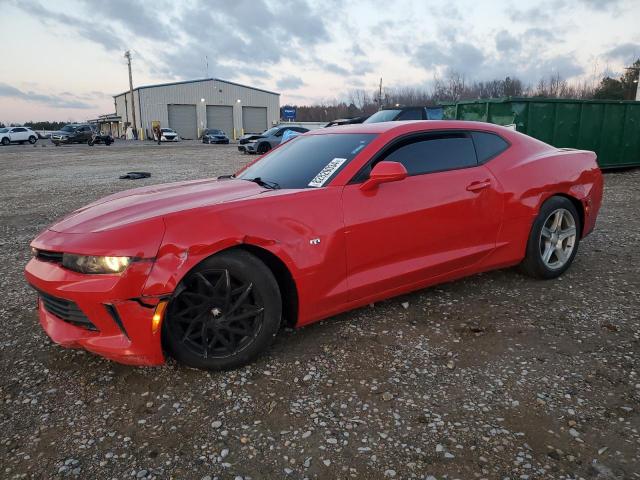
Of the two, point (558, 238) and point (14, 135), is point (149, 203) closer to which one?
point (558, 238)

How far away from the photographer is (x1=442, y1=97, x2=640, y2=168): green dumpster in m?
11.4

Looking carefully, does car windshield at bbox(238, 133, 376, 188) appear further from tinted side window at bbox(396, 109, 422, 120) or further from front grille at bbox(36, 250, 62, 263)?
tinted side window at bbox(396, 109, 422, 120)

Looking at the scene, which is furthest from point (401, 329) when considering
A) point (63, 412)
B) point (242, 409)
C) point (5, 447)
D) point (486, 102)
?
point (486, 102)

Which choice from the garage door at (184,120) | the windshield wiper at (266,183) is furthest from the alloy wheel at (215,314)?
the garage door at (184,120)

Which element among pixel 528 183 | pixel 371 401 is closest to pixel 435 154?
pixel 528 183

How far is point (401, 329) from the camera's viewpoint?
129 inches

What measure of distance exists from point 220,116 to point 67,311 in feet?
→ 197

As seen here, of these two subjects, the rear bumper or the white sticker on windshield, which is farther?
the white sticker on windshield

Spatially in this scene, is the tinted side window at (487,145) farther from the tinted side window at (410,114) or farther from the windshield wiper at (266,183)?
Answer: the tinted side window at (410,114)

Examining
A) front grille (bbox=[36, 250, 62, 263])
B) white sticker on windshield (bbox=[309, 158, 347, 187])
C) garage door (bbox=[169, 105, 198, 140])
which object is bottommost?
front grille (bbox=[36, 250, 62, 263])

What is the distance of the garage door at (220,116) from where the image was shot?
193 feet

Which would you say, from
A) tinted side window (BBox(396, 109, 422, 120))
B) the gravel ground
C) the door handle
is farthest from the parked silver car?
the gravel ground

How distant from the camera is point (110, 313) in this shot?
2.45 metres

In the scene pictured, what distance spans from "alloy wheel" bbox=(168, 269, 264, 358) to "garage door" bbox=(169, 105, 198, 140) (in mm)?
59173
